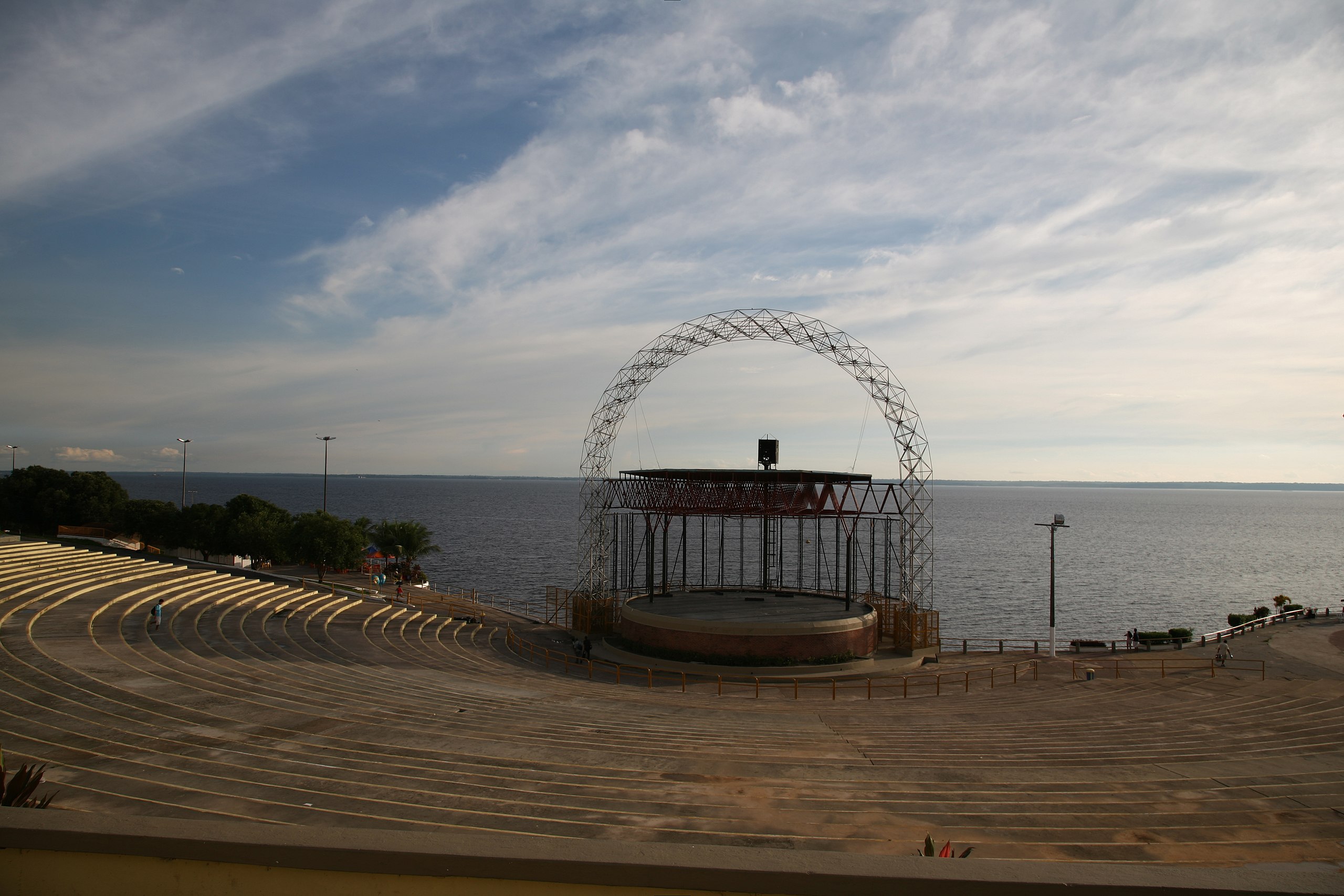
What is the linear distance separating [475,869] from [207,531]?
196ft

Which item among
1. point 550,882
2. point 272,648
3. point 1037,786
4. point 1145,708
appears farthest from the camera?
point 272,648

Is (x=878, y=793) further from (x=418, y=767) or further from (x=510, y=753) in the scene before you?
(x=418, y=767)

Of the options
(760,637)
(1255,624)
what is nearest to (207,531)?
(760,637)

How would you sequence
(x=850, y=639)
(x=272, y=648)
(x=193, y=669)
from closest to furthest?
(x=193, y=669)
(x=272, y=648)
(x=850, y=639)

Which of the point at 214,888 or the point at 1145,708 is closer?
the point at 214,888

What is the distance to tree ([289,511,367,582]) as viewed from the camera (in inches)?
1875

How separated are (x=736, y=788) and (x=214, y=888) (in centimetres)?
938

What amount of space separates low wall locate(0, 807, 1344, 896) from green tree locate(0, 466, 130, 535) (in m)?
69.2

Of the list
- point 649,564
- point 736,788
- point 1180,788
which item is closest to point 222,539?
point 649,564

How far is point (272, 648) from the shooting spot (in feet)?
79.3

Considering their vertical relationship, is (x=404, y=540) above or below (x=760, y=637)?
above

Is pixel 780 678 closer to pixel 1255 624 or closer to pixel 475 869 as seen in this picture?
pixel 475 869

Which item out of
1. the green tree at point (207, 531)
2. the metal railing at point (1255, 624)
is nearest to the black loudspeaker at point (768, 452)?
the metal railing at point (1255, 624)

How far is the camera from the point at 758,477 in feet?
112
